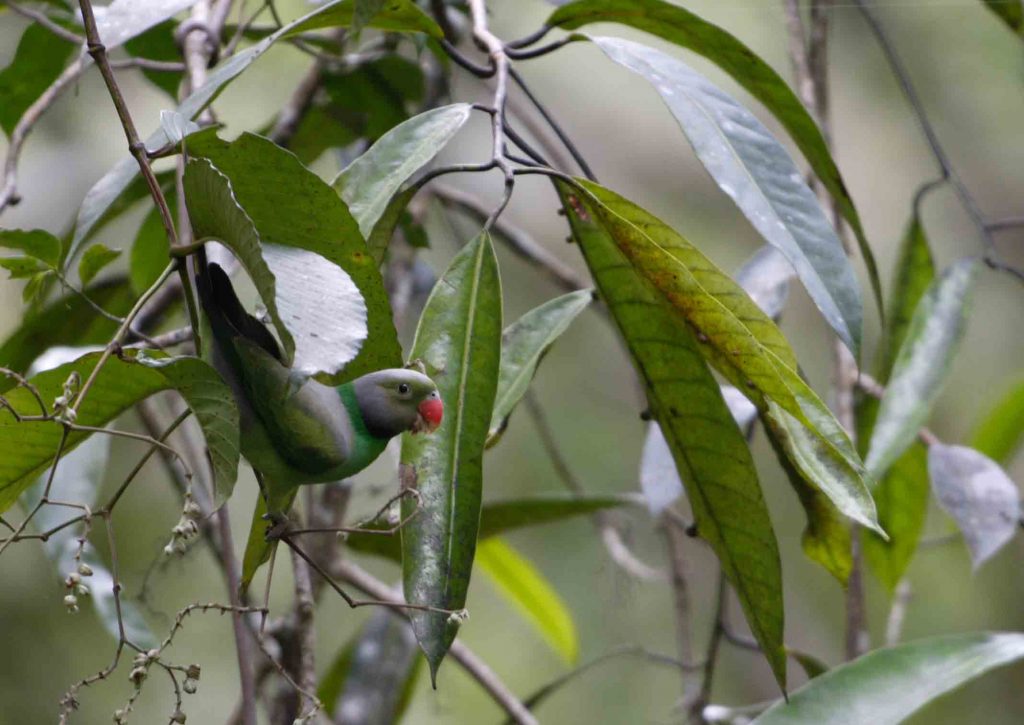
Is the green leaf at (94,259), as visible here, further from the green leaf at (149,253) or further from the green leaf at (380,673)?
the green leaf at (380,673)

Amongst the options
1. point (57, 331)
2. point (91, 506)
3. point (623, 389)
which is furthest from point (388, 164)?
point (623, 389)

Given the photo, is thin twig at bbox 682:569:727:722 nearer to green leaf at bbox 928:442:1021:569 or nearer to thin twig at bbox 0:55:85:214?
green leaf at bbox 928:442:1021:569

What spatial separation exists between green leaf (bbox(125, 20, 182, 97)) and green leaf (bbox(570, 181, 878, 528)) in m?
0.87

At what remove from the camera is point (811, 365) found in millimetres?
2941

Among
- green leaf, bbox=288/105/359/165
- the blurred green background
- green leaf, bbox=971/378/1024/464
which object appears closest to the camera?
green leaf, bbox=288/105/359/165

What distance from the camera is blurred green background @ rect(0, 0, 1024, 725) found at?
2453 millimetres

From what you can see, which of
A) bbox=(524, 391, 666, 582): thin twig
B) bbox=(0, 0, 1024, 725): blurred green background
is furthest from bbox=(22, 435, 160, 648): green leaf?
bbox=(0, 0, 1024, 725): blurred green background

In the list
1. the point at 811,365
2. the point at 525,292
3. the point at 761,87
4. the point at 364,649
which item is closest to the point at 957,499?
the point at 761,87

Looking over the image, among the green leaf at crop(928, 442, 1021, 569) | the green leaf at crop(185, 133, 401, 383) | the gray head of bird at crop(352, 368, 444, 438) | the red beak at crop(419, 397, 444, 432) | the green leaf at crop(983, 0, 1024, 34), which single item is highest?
the green leaf at crop(185, 133, 401, 383)

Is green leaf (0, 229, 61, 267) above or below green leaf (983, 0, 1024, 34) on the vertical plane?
above

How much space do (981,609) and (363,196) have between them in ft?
8.07

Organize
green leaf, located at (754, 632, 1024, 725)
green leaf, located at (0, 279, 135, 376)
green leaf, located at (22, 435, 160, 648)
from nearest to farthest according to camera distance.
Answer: green leaf, located at (754, 632, 1024, 725)
green leaf, located at (22, 435, 160, 648)
green leaf, located at (0, 279, 135, 376)

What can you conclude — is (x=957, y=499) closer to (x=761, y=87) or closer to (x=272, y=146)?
(x=761, y=87)

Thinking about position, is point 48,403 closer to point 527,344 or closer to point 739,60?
point 527,344
